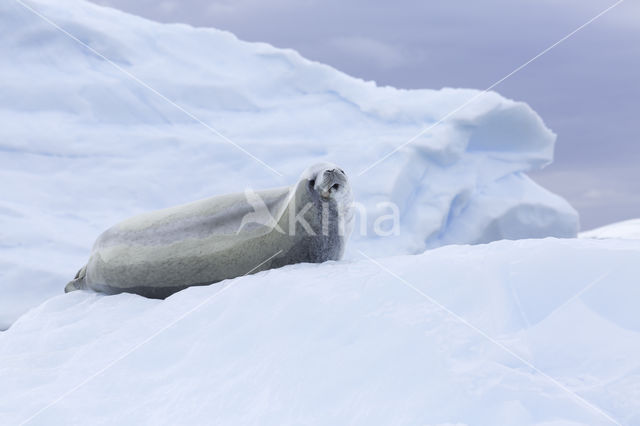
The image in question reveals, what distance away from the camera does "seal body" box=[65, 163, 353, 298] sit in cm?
368

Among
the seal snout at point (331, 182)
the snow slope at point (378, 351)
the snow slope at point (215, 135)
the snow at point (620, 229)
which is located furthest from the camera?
the snow at point (620, 229)

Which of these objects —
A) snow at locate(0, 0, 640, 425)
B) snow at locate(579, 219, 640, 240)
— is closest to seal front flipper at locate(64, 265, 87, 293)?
snow at locate(0, 0, 640, 425)

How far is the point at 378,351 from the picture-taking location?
2.24 meters

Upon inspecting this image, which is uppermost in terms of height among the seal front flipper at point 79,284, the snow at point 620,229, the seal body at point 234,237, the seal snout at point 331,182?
the seal snout at point 331,182

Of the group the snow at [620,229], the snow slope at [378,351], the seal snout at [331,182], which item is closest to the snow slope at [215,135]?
the snow at [620,229]

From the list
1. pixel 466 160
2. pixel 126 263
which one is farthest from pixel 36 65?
pixel 126 263

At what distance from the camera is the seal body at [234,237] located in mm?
3676

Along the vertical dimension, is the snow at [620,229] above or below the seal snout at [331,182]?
below

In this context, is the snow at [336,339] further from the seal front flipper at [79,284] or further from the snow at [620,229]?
the snow at [620,229]

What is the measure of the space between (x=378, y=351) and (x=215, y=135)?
923 centimetres

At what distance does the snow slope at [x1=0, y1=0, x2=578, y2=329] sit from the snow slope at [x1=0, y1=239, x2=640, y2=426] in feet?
18.7

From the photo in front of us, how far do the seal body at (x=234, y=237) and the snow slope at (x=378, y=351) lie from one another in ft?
2.02

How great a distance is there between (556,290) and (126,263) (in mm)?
2583

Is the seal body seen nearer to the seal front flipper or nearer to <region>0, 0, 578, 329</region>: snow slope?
the seal front flipper
